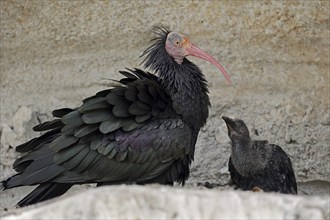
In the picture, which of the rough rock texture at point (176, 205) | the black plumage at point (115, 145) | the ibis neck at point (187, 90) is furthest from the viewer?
the ibis neck at point (187, 90)

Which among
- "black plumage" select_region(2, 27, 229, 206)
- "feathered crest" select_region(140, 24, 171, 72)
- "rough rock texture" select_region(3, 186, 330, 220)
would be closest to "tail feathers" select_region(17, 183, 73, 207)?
"black plumage" select_region(2, 27, 229, 206)

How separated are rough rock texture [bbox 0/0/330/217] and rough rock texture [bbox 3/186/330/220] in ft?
7.27

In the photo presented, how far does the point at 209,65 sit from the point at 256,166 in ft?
3.08

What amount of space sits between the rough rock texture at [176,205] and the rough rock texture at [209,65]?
222 cm

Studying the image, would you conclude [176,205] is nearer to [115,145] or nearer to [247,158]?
[115,145]

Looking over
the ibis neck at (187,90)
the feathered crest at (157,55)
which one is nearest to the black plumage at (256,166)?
the ibis neck at (187,90)

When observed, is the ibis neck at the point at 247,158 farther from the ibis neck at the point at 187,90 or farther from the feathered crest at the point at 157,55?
the feathered crest at the point at 157,55

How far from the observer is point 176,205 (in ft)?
8.13

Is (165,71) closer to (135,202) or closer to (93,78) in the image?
(93,78)

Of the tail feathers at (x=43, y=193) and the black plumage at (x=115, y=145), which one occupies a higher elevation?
the black plumage at (x=115, y=145)

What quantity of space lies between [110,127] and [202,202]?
1457 millimetres

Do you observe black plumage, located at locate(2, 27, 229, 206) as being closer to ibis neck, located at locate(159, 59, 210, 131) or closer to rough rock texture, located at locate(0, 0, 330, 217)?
ibis neck, located at locate(159, 59, 210, 131)

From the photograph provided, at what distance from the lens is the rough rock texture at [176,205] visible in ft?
8.07

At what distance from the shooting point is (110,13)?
4945 millimetres
